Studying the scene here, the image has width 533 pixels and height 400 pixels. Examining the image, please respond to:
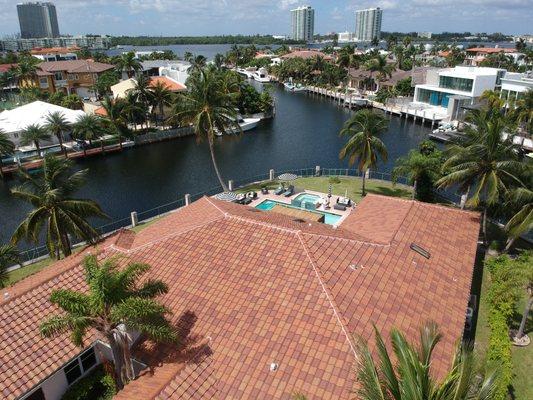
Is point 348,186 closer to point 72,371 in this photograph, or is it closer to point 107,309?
→ point 72,371

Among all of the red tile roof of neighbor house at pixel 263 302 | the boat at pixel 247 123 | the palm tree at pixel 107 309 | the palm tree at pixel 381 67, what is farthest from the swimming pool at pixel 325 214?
the palm tree at pixel 381 67

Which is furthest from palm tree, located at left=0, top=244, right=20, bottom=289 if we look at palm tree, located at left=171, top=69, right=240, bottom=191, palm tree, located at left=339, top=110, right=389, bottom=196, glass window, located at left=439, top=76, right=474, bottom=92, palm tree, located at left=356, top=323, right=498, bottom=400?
glass window, located at left=439, top=76, right=474, bottom=92

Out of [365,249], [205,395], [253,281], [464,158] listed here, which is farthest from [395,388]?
[464,158]

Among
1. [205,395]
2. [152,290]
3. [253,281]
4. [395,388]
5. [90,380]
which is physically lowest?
[90,380]

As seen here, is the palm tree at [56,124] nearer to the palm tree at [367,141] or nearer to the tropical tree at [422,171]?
the palm tree at [367,141]

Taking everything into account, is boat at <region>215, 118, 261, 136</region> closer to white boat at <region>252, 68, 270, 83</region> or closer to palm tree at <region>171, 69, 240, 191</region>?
palm tree at <region>171, 69, 240, 191</region>

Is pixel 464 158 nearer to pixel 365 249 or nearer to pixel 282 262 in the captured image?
pixel 365 249
